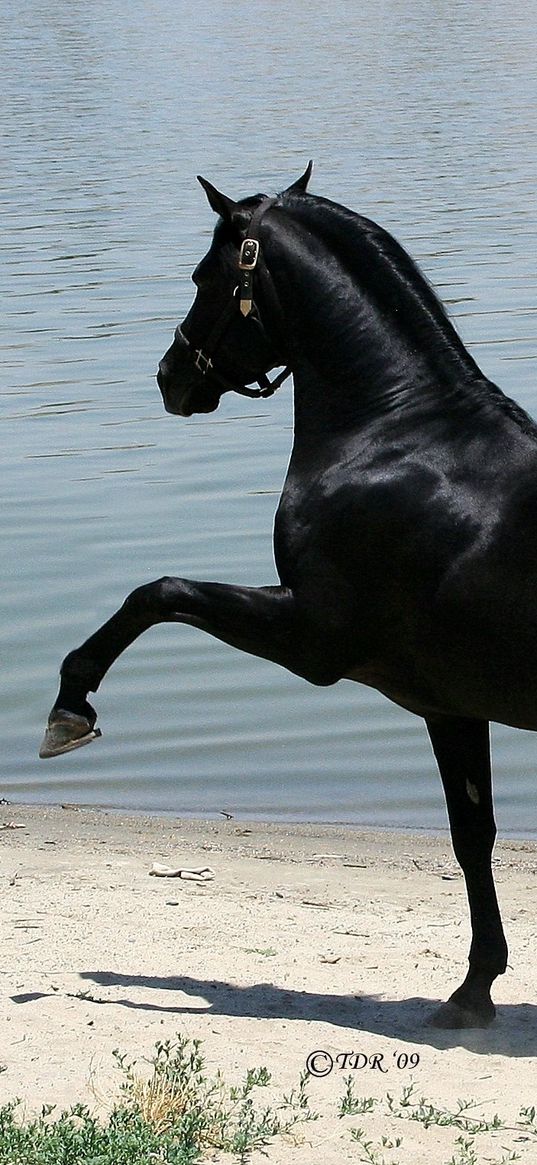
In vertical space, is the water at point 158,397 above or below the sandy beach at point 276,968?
above

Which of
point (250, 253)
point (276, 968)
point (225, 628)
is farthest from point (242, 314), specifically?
point (276, 968)

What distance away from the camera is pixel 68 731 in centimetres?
528

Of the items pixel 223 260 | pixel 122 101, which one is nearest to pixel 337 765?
pixel 223 260

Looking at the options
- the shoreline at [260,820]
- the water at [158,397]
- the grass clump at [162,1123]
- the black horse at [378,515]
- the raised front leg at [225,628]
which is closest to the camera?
the grass clump at [162,1123]

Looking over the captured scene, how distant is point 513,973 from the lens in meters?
5.75

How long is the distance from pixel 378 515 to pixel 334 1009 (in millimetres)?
1474

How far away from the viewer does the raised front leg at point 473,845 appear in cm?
528

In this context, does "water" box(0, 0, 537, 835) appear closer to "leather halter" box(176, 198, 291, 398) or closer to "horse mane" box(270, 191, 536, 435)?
"leather halter" box(176, 198, 291, 398)

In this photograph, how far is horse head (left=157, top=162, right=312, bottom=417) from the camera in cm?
532

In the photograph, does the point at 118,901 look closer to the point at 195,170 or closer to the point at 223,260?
the point at 223,260

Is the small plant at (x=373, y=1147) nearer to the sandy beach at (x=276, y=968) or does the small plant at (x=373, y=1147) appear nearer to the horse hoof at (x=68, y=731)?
the sandy beach at (x=276, y=968)

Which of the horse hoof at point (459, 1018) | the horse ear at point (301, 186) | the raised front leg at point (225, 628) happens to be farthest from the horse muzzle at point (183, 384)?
the horse hoof at point (459, 1018)

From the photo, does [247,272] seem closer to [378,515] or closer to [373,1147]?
[378,515]

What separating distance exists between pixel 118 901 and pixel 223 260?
7.52 feet
